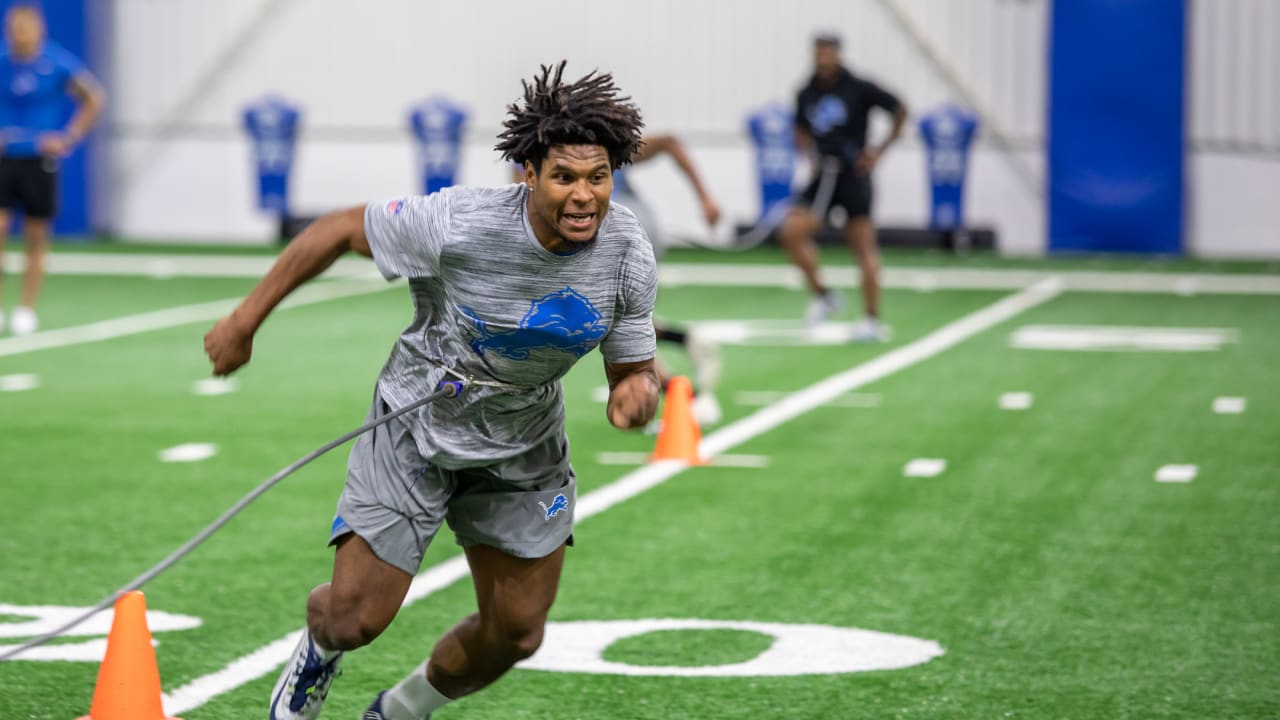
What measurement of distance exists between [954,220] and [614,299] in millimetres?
21035

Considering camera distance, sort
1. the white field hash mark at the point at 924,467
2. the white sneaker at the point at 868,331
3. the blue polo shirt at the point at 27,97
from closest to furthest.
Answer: the white field hash mark at the point at 924,467 < the white sneaker at the point at 868,331 < the blue polo shirt at the point at 27,97

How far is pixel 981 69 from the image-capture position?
1024 inches

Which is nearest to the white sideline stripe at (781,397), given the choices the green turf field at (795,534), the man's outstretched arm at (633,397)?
the green turf field at (795,534)

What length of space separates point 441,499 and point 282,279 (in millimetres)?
644

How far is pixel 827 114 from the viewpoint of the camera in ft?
53.3

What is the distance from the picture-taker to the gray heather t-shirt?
466cm

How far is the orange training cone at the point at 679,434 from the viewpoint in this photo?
9.78 m

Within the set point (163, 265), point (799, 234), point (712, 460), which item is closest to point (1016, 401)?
point (712, 460)

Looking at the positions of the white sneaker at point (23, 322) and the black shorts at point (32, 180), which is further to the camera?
the black shorts at point (32, 180)

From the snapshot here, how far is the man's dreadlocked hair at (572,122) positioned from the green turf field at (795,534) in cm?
168

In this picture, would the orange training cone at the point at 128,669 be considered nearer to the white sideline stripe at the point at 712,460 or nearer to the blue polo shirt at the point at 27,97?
the white sideline stripe at the point at 712,460

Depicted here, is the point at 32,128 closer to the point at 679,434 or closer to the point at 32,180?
the point at 32,180

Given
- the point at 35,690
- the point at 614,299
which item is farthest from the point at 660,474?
the point at 614,299

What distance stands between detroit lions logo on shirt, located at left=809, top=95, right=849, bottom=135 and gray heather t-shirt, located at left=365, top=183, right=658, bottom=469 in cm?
1150
